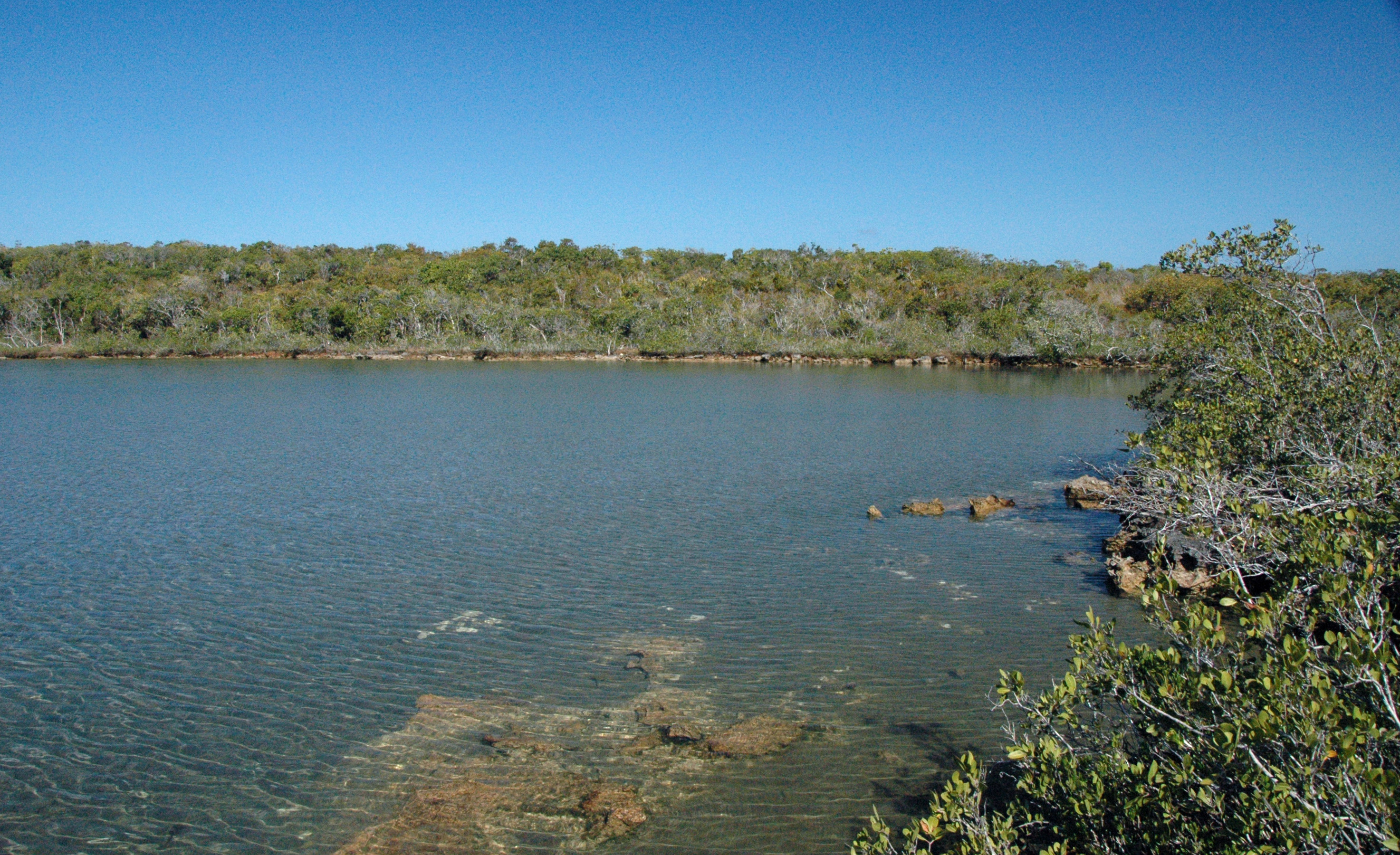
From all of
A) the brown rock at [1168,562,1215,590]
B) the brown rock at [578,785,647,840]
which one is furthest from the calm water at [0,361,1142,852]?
the brown rock at [1168,562,1215,590]

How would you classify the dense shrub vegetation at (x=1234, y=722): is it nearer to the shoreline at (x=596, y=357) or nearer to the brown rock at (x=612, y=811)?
the brown rock at (x=612, y=811)

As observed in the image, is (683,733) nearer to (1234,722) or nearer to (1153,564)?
(1234,722)

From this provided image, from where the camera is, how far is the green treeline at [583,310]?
85.7 m

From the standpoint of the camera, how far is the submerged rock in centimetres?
2070

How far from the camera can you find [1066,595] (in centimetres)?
1412

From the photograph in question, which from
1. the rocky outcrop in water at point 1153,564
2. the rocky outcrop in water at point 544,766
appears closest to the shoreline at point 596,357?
the rocky outcrop in water at point 1153,564

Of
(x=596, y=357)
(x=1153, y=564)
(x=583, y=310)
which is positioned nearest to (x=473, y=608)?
(x=1153, y=564)

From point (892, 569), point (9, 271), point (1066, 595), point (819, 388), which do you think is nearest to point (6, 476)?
point (892, 569)

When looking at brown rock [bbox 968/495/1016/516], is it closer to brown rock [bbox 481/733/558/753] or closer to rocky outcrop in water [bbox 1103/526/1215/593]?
rocky outcrop in water [bbox 1103/526/1215/593]

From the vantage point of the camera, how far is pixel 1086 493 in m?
21.0

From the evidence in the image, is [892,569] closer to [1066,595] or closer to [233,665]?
[1066,595]

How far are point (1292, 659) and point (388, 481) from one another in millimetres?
21977

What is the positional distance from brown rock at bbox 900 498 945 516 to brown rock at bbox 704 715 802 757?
10.9 m

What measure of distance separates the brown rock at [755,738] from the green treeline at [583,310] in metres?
66.1
